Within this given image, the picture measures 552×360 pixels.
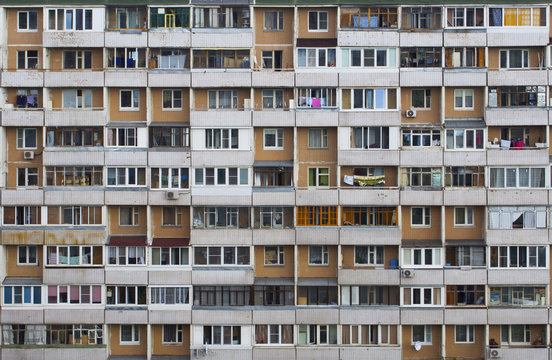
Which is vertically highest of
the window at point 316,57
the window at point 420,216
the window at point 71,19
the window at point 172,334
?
the window at point 71,19

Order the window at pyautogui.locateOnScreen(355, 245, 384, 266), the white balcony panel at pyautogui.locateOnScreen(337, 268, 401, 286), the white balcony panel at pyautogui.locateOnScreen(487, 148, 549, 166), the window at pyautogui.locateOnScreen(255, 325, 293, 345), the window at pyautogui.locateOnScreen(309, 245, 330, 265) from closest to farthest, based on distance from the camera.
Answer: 1. the white balcony panel at pyautogui.locateOnScreen(487, 148, 549, 166)
2. the white balcony panel at pyautogui.locateOnScreen(337, 268, 401, 286)
3. the window at pyautogui.locateOnScreen(255, 325, 293, 345)
4. the window at pyautogui.locateOnScreen(355, 245, 384, 266)
5. the window at pyautogui.locateOnScreen(309, 245, 330, 265)

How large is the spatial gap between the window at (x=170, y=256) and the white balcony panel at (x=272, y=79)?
Answer: 9494 mm

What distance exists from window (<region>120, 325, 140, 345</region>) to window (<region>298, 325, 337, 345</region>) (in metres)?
8.60

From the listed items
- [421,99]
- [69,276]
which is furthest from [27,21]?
[421,99]

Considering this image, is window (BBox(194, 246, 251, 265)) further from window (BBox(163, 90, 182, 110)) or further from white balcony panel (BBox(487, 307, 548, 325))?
white balcony panel (BBox(487, 307, 548, 325))

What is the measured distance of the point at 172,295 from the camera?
31125 mm

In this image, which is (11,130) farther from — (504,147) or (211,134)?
(504,147)

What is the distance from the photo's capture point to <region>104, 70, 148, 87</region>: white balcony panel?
30.8 m

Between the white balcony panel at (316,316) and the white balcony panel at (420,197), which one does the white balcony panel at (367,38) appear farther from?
the white balcony panel at (316,316)

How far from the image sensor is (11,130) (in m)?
31.6

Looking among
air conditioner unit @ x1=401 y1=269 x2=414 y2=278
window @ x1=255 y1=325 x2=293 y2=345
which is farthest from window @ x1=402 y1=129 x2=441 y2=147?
window @ x1=255 y1=325 x2=293 y2=345

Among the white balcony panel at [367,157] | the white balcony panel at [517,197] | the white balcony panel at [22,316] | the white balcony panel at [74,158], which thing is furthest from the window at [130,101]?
the white balcony panel at [517,197]

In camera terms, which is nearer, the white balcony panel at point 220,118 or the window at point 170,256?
the white balcony panel at point 220,118

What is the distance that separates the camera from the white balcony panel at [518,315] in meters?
30.6
